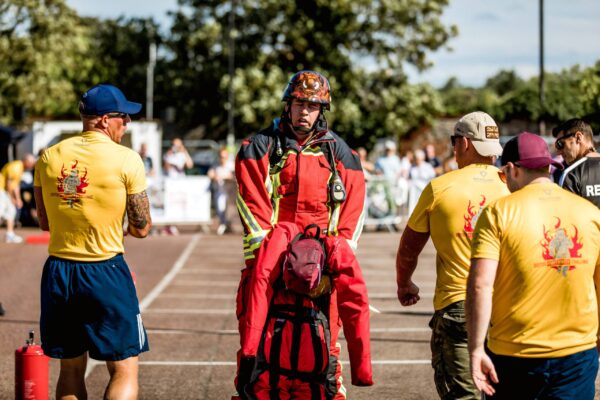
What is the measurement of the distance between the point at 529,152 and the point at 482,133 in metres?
1.21

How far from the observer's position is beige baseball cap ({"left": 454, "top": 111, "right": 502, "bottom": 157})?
5.73m

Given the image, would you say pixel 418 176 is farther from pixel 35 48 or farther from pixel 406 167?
pixel 35 48

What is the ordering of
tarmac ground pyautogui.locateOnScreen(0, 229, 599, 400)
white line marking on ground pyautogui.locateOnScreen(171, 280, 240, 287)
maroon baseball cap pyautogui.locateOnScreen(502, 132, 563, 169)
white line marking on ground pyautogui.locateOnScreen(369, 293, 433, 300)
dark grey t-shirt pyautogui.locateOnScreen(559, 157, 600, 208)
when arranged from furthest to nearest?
white line marking on ground pyautogui.locateOnScreen(171, 280, 240, 287) < white line marking on ground pyautogui.locateOnScreen(369, 293, 433, 300) < tarmac ground pyautogui.locateOnScreen(0, 229, 599, 400) < dark grey t-shirt pyautogui.locateOnScreen(559, 157, 600, 208) < maroon baseball cap pyautogui.locateOnScreen(502, 132, 563, 169)

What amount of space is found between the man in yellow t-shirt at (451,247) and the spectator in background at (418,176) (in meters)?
19.4

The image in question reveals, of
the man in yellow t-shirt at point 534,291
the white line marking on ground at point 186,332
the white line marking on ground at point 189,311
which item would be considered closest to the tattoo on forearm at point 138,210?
the man in yellow t-shirt at point 534,291

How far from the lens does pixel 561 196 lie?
14.6 ft

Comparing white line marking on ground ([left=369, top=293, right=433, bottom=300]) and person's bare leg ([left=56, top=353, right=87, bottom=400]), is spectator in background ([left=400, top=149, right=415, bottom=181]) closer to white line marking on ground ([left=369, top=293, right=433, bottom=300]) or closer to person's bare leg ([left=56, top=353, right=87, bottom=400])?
white line marking on ground ([left=369, top=293, right=433, bottom=300])

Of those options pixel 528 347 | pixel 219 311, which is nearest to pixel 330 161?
pixel 528 347

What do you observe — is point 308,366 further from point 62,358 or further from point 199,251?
point 199,251

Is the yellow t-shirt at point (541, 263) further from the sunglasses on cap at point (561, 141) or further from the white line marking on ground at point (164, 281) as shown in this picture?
the white line marking on ground at point (164, 281)

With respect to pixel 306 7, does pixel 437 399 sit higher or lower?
lower

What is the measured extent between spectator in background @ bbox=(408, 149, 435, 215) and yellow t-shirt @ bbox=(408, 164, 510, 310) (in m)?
19.4

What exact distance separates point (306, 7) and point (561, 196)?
146 feet

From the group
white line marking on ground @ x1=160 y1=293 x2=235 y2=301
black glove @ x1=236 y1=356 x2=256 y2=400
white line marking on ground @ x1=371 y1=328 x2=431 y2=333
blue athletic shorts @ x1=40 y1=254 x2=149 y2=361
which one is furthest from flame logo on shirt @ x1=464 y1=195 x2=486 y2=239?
white line marking on ground @ x1=160 y1=293 x2=235 y2=301
